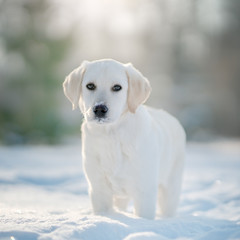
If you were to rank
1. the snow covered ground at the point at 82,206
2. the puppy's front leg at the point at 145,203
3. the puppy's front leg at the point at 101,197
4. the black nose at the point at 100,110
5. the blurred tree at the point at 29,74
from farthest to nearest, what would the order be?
the blurred tree at the point at 29,74 → the puppy's front leg at the point at 101,197 → the puppy's front leg at the point at 145,203 → the black nose at the point at 100,110 → the snow covered ground at the point at 82,206

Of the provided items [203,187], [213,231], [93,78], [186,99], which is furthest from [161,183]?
[186,99]

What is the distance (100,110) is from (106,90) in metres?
0.22

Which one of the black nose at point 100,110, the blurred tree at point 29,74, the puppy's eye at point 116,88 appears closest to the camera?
the black nose at point 100,110

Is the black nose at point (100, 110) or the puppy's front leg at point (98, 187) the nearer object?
the black nose at point (100, 110)

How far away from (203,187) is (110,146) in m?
2.94

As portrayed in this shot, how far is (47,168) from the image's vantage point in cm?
724

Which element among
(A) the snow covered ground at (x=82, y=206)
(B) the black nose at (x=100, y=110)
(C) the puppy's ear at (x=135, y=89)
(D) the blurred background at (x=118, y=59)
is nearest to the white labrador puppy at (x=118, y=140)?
(C) the puppy's ear at (x=135, y=89)

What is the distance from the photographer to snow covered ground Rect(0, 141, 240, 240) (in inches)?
103

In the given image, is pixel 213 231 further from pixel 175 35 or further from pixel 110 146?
pixel 175 35

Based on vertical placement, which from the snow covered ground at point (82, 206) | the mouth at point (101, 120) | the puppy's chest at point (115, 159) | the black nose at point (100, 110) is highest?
the black nose at point (100, 110)

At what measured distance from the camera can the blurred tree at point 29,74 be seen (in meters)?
12.9

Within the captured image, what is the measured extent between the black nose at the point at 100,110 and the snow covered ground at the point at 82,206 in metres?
0.81

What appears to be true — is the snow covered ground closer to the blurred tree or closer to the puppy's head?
the puppy's head

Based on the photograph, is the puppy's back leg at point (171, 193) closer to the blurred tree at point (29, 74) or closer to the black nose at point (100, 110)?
the black nose at point (100, 110)
